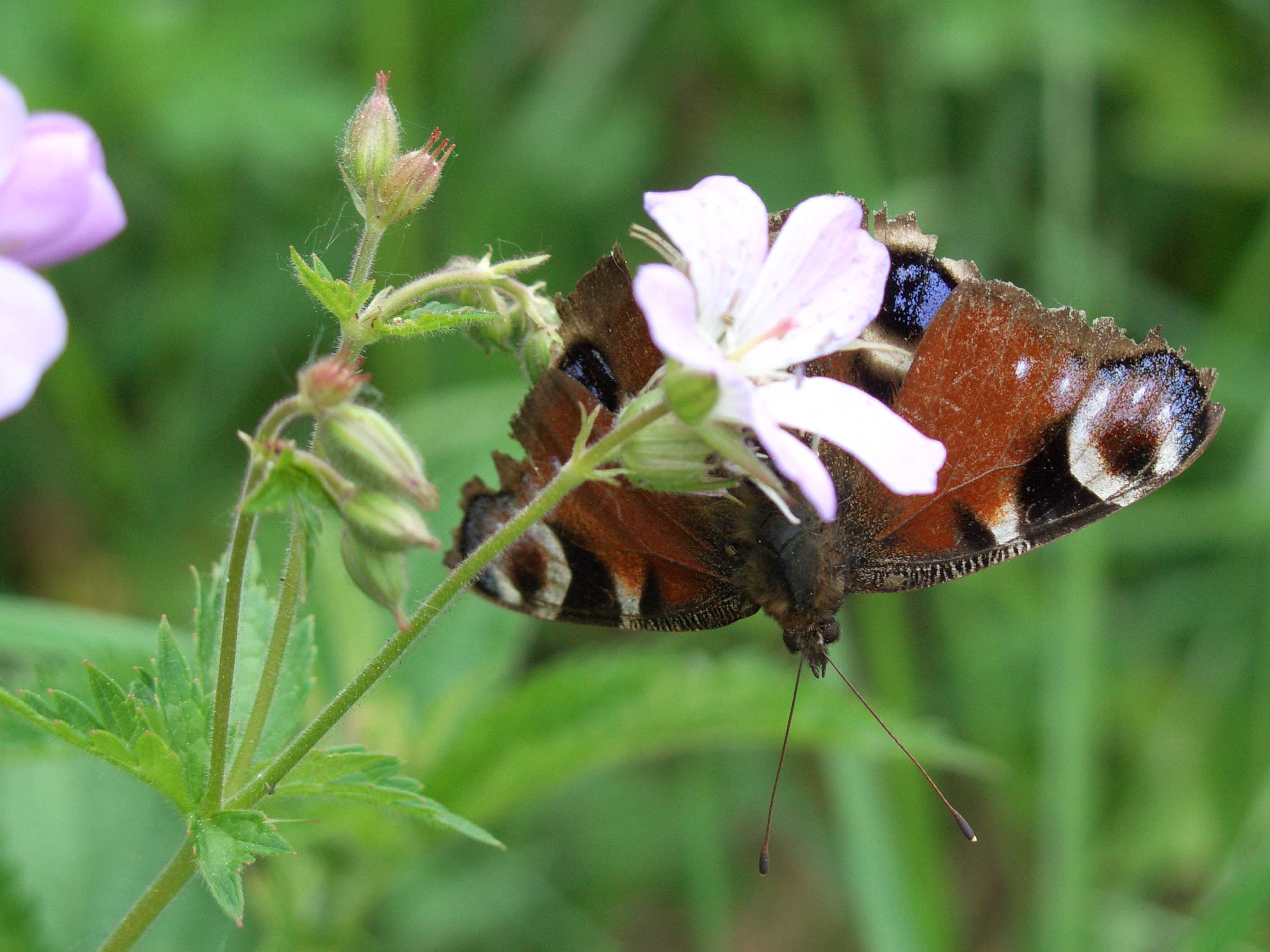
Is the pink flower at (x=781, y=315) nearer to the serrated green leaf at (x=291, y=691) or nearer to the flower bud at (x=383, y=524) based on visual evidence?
the flower bud at (x=383, y=524)

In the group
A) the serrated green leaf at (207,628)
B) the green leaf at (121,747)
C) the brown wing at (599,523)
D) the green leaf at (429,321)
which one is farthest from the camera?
the brown wing at (599,523)

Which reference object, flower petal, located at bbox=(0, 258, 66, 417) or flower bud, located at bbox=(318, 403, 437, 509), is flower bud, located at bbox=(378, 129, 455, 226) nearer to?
flower bud, located at bbox=(318, 403, 437, 509)

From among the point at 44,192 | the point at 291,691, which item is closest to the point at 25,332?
the point at 44,192

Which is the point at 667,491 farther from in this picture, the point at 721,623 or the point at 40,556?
the point at 40,556

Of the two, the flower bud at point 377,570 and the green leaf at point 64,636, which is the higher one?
the flower bud at point 377,570

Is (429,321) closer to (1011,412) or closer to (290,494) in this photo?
(290,494)

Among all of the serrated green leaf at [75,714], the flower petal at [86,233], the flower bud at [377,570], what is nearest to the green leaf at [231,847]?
the serrated green leaf at [75,714]
